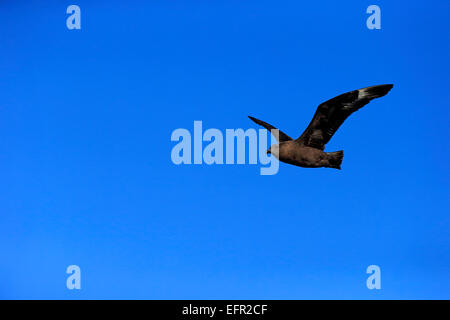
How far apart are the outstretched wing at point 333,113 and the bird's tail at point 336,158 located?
149 millimetres

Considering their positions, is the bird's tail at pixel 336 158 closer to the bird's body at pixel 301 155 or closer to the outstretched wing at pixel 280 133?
the bird's body at pixel 301 155

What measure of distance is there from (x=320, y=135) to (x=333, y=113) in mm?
217

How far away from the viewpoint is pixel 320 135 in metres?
5.54

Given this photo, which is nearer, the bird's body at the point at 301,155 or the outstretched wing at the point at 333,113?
the outstretched wing at the point at 333,113

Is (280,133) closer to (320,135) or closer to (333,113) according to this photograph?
(320,135)

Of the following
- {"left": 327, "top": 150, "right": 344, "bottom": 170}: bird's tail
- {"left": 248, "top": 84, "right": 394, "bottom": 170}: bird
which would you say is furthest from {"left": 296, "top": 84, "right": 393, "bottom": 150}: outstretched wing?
{"left": 327, "top": 150, "right": 344, "bottom": 170}: bird's tail

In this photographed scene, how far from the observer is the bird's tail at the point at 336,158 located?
5.39 meters

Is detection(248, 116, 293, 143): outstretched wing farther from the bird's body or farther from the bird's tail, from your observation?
the bird's tail

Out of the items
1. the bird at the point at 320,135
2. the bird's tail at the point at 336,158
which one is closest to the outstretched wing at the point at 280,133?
the bird at the point at 320,135

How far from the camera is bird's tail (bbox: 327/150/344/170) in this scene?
539 centimetres
